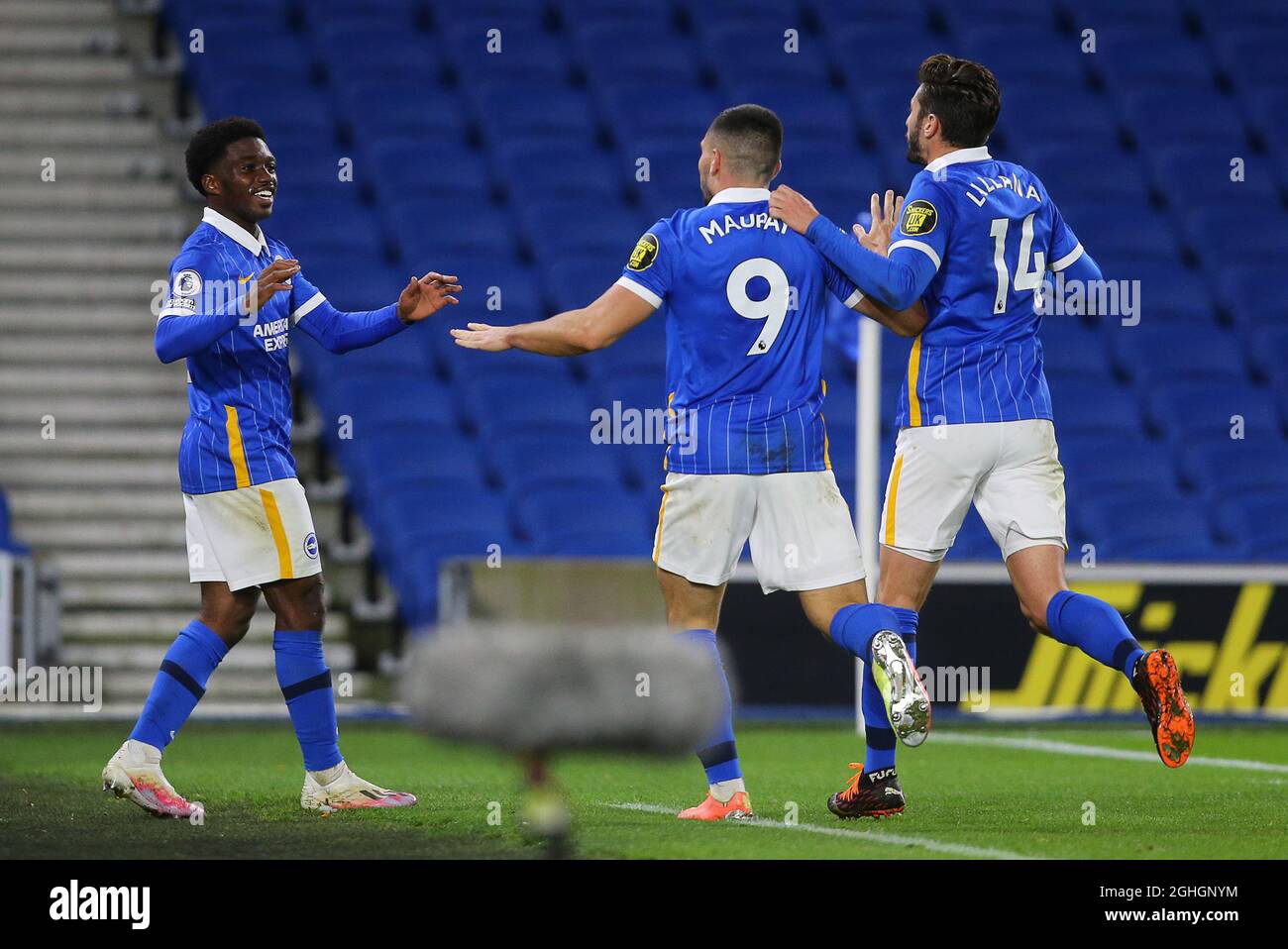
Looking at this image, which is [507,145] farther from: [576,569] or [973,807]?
[973,807]

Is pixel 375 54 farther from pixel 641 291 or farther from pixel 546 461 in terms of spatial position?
pixel 641 291

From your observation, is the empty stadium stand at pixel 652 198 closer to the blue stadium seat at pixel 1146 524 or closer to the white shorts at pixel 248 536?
the blue stadium seat at pixel 1146 524

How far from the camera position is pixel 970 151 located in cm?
507

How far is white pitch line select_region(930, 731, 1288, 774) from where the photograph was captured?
657 centimetres

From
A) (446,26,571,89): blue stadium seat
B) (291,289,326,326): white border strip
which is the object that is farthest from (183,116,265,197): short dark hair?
(446,26,571,89): blue stadium seat

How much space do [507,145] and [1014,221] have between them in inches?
258

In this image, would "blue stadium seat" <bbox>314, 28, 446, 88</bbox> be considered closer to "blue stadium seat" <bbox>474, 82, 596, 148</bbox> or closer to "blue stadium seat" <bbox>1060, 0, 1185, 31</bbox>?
"blue stadium seat" <bbox>474, 82, 596, 148</bbox>

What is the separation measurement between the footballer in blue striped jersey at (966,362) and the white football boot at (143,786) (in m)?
1.72

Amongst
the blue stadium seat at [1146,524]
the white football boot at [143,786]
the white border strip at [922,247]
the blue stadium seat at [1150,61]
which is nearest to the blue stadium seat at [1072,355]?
the blue stadium seat at [1146,524]

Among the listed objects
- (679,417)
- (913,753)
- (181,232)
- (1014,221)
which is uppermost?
(181,232)

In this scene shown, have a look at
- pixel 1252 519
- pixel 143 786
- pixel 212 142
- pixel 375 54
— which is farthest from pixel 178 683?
pixel 375 54

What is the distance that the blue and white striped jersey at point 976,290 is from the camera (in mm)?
4945

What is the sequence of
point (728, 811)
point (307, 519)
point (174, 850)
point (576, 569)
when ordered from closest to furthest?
point (174, 850)
point (728, 811)
point (307, 519)
point (576, 569)
